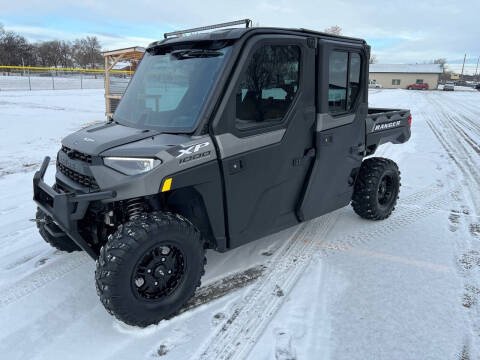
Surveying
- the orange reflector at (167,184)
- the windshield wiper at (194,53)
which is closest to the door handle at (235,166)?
the orange reflector at (167,184)

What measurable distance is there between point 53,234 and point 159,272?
119cm

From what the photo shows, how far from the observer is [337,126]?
390 cm

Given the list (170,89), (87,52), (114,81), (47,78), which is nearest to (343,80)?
(170,89)

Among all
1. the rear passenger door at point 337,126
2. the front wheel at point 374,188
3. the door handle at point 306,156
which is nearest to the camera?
the door handle at point 306,156

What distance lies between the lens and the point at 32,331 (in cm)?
273

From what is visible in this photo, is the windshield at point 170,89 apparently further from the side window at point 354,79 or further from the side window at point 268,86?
the side window at point 354,79

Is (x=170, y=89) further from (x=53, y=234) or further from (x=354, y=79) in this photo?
(x=354, y=79)

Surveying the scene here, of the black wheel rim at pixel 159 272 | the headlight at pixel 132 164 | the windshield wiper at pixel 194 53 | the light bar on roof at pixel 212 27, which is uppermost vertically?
the light bar on roof at pixel 212 27

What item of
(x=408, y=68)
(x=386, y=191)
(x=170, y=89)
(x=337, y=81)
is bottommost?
(x=386, y=191)

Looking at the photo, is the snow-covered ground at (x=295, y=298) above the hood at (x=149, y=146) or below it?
below

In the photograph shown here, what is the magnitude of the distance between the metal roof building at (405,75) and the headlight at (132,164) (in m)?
81.5

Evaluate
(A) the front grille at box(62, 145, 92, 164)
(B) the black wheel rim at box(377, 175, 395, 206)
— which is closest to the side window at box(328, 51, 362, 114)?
(B) the black wheel rim at box(377, 175, 395, 206)

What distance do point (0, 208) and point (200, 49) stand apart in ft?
11.7

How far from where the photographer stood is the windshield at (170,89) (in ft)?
9.80
